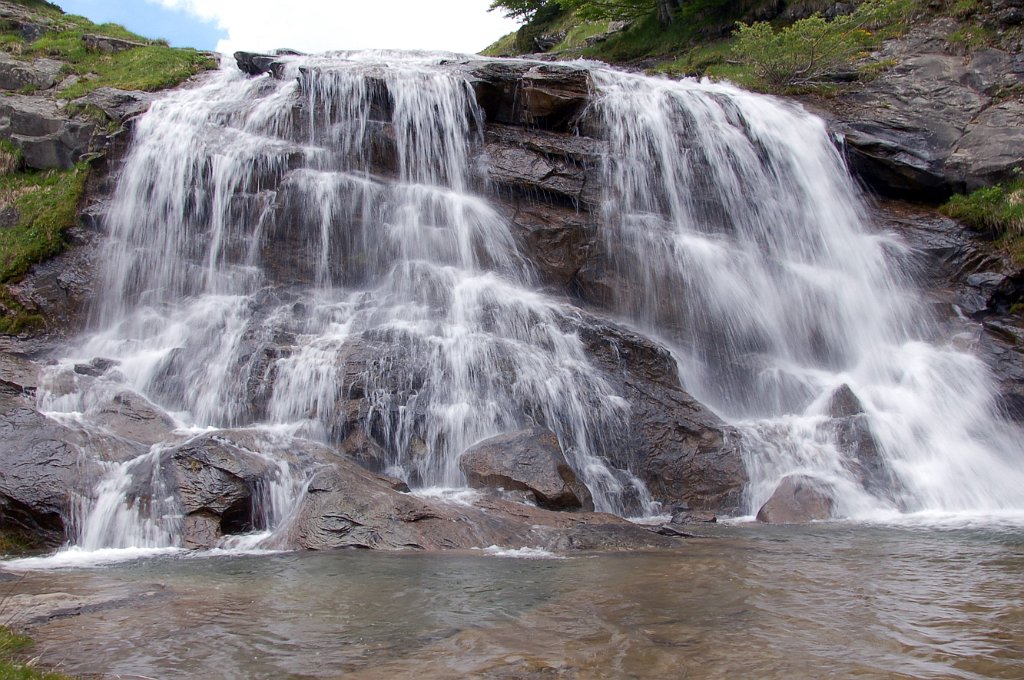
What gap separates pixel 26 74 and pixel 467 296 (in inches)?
662

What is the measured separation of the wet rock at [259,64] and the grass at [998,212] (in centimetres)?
1890

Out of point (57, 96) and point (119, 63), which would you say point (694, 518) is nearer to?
point (57, 96)

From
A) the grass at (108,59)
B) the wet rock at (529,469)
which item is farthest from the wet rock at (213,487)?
the grass at (108,59)

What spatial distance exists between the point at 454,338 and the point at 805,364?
7860 millimetres

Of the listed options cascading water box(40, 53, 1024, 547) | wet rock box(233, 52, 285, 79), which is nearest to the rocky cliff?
wet rock box(233, 52, 285, 79)

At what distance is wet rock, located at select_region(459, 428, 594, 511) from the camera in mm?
9852

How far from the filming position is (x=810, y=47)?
72.5ft

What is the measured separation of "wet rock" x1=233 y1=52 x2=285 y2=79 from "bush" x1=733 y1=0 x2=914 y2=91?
48.3 ft

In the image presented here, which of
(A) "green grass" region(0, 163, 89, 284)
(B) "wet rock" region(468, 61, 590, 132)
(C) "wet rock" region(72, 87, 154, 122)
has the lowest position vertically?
(A) "green grass" region(0, 163, 89, 284)

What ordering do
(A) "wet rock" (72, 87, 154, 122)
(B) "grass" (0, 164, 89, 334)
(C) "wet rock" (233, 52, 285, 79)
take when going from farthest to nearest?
(C) "wet rock" (233, 52, 285, 79), (A) "wet rock" (72, 87, 154, 122), (B) "grass" (0, 164, 89, 334)

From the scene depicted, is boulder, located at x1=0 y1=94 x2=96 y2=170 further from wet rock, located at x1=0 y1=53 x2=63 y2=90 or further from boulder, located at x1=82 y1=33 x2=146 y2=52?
boulder, located at x1=82 y1=33 x2=146 y2=52

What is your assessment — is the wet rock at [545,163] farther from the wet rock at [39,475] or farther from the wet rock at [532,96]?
the wet rock at [39,475]

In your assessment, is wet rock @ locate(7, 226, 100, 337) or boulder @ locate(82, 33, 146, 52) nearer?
wet rock @ locate(7, 226, 100, 337)

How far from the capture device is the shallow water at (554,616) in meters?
4.14
